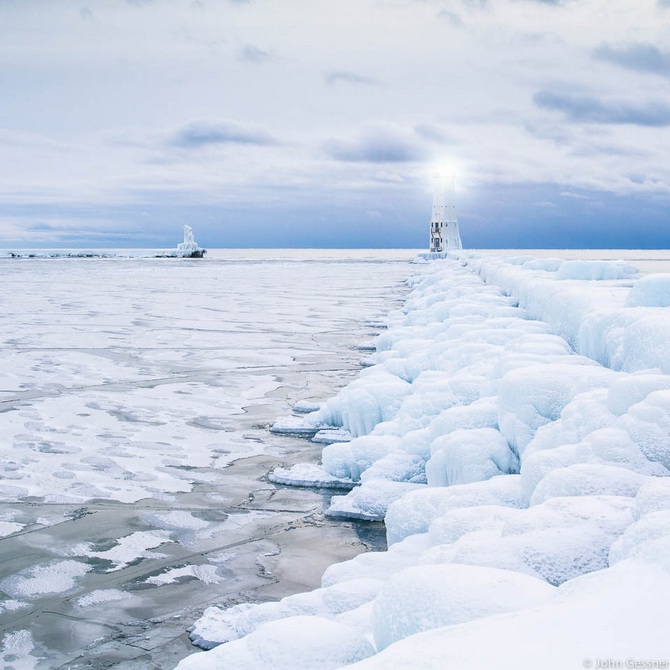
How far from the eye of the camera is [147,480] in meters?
5.41

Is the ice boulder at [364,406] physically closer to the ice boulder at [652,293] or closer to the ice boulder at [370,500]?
the ice boulder at [370,500]

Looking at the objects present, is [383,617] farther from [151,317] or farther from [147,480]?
[151,317]

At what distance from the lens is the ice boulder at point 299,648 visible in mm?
2312

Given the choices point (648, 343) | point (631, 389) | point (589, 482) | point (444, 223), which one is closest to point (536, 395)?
point (631, 389)

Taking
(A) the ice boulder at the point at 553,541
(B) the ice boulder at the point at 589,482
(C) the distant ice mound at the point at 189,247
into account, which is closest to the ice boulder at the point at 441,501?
(B) the ice boulder at the point at 589,482

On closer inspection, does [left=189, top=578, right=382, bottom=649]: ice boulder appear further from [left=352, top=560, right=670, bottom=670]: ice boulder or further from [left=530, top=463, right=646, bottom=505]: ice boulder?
[left=352, top=560, right=670, bottom=670]: ice boulder

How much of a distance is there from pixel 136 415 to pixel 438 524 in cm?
465

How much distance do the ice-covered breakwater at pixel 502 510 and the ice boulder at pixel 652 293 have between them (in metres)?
0.01

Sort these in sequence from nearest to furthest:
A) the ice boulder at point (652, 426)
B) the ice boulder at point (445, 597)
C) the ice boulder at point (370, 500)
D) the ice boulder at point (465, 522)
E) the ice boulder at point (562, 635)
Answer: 1. the ice boulder at point (562, 635)
2. the ice boulder at point (445, 597)
3. the ice boulder at point (465, 522)
4. the ice boulder at point (652, 426)
5. the ice boulder at point (370, 500)

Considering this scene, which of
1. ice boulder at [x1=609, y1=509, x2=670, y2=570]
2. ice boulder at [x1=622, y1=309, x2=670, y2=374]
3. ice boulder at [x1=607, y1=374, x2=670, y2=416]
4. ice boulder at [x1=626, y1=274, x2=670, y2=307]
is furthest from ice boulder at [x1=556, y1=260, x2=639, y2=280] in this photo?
ice boulder at [x1=609, y1=509, x2=670, y2=570]

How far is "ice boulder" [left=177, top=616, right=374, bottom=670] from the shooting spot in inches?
91.0

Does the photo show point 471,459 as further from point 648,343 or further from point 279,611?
point 279,611

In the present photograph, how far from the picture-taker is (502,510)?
3.11 meters

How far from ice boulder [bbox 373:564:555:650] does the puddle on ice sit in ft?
4.53
